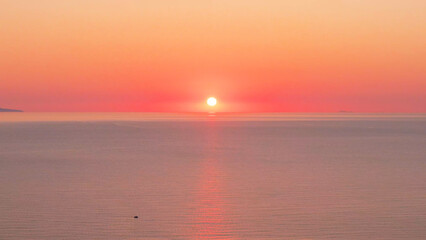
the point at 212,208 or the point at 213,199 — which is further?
the point at 213,199

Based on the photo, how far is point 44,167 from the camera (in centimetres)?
2016

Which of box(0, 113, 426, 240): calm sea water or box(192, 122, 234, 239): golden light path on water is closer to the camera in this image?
box(192, 122, 234, 239): golden light path on water

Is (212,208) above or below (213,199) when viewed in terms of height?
below

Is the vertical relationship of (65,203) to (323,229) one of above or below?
above

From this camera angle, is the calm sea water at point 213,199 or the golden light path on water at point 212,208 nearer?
the golden light path on water at point 212,208

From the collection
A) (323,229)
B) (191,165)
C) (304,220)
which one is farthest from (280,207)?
(191,165)

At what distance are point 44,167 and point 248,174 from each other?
27.6 feet

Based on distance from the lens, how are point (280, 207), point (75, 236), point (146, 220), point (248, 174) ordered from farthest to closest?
point (248, 174)
point (280, 207)
point (146, 220)
point (75, 236)

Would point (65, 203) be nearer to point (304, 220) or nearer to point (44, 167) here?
point (304, 220)

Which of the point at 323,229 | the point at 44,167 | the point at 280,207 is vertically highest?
the point at 44,167

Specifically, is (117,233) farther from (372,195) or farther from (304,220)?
(372,195)

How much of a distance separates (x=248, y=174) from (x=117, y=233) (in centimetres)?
904

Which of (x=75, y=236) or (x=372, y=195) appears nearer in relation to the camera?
(x=75, y=236)

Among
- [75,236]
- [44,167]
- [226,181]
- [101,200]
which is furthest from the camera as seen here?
[44,167]
